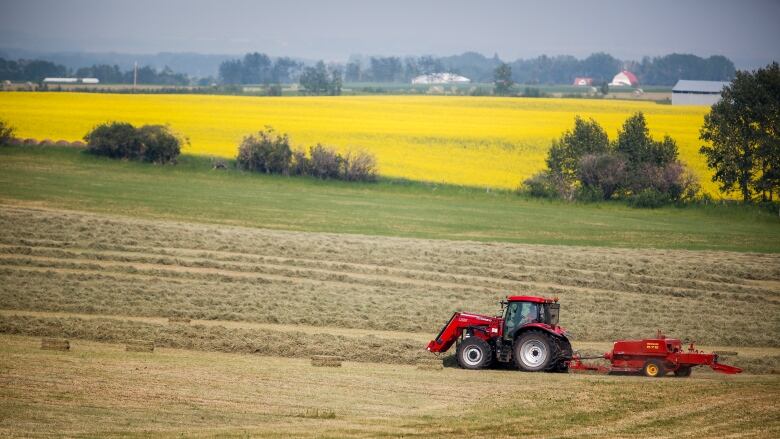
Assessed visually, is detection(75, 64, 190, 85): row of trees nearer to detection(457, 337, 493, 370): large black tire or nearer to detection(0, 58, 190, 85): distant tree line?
detection(0, 58, 190, 85): distant tree line

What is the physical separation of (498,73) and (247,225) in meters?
111

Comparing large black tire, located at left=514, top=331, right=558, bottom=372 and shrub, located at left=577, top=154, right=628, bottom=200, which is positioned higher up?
shrub, located at left=577, top=154, right=628, bottom=200

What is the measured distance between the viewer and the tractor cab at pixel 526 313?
2231 centimetres

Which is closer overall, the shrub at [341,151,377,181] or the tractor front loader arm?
the tractor front loader arm

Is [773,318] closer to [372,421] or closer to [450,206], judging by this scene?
[372,421]

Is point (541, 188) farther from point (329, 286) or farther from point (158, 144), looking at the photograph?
point (329, 286)

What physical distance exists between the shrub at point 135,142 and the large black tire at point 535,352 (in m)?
46.2

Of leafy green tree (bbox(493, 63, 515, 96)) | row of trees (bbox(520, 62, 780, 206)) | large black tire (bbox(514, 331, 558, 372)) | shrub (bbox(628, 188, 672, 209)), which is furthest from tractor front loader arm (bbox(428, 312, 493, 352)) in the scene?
leafy green tree (bbox(493, 63, 515, 96))

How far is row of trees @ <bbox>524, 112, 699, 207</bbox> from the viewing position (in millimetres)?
62219

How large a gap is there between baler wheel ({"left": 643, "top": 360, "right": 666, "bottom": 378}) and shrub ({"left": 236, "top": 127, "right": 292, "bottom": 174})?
148 ft

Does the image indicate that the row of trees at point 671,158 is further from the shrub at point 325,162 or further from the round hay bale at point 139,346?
the round hay bale at point 139,346

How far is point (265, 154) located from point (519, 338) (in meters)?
45.0

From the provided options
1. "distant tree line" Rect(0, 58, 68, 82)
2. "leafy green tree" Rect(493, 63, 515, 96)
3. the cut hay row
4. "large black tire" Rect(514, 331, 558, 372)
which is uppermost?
"leafy green tree" Rect(493, 63, 515, 96)

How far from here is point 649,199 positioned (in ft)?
199
